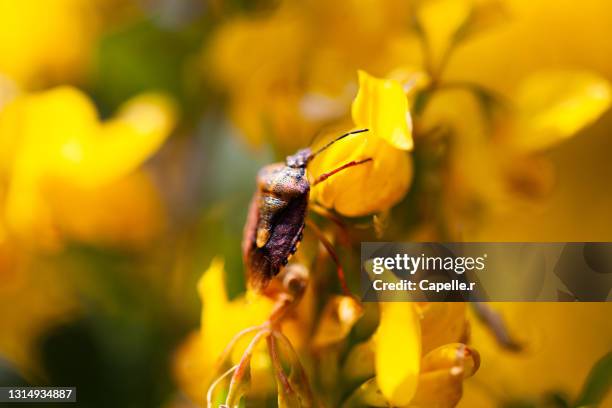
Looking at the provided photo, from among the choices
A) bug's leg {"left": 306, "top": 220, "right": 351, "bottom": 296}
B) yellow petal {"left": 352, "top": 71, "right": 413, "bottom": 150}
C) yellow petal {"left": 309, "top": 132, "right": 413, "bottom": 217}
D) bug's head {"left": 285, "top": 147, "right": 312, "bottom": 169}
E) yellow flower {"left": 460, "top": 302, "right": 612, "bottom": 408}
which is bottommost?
yellow flower {"left": 460, "top": 302, "right": 612, "bottom": 408}

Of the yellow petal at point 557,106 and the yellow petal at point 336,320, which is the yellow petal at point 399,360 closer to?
the yellow petal at point 336,320

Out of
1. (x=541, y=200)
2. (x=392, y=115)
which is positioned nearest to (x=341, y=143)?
(x=392, y=115)

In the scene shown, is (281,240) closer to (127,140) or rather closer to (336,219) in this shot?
(336,219)

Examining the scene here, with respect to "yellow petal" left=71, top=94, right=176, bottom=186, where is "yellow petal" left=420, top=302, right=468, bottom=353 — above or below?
below

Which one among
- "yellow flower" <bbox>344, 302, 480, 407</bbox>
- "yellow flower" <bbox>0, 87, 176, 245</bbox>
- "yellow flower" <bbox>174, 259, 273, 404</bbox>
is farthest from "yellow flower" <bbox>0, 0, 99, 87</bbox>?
"yellow flower" <bbox>344, 302, 480, 407</bbox>

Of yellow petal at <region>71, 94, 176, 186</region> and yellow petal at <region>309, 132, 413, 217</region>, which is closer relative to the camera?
yellow petal at <region>309, 132, 413, 217</region>

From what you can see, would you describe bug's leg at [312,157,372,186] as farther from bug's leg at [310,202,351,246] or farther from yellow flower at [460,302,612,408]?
yellow flower at [460,302,612,408]

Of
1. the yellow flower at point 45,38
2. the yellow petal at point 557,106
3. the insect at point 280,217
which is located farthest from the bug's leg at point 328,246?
the yellow flower at point 45,38
